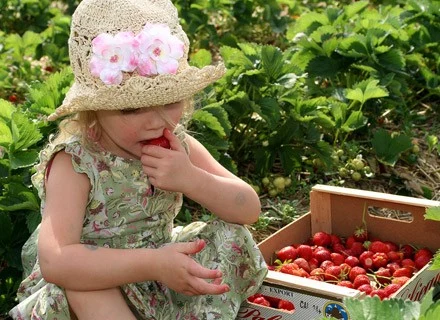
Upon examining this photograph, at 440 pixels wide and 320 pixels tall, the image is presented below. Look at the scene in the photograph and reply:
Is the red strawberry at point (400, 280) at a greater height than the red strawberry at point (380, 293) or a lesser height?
lesser

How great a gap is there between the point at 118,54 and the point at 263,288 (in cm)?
109

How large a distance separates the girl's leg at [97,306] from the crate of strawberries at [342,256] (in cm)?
61

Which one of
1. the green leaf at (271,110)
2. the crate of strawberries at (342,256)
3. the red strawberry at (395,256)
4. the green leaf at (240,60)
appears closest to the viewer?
the crate of strawberries at (342,256)

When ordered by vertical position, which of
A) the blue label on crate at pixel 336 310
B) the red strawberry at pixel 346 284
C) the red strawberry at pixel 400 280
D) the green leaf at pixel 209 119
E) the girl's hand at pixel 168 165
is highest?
the girl's hand at pixel 168 165

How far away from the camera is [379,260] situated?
394 cm

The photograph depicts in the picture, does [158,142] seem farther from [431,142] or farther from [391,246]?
[431,142]

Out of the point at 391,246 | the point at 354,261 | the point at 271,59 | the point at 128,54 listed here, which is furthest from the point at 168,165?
the point at 271,59

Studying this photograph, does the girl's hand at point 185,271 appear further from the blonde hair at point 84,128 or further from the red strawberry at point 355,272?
the red strawberry at point 355,272

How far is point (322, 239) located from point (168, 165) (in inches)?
46.7

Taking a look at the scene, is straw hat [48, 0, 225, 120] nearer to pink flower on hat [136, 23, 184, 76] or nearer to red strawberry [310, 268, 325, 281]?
pink flower on hat [136, 23, 184, 76]

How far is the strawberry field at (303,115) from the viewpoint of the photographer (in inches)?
150

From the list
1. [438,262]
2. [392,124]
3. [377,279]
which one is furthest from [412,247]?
[392,124]

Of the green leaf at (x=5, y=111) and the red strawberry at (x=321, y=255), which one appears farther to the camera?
the red strawberry at (x=321, y=255)

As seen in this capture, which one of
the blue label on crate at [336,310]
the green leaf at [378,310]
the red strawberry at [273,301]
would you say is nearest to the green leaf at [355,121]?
the red strawberry at [273,301]
